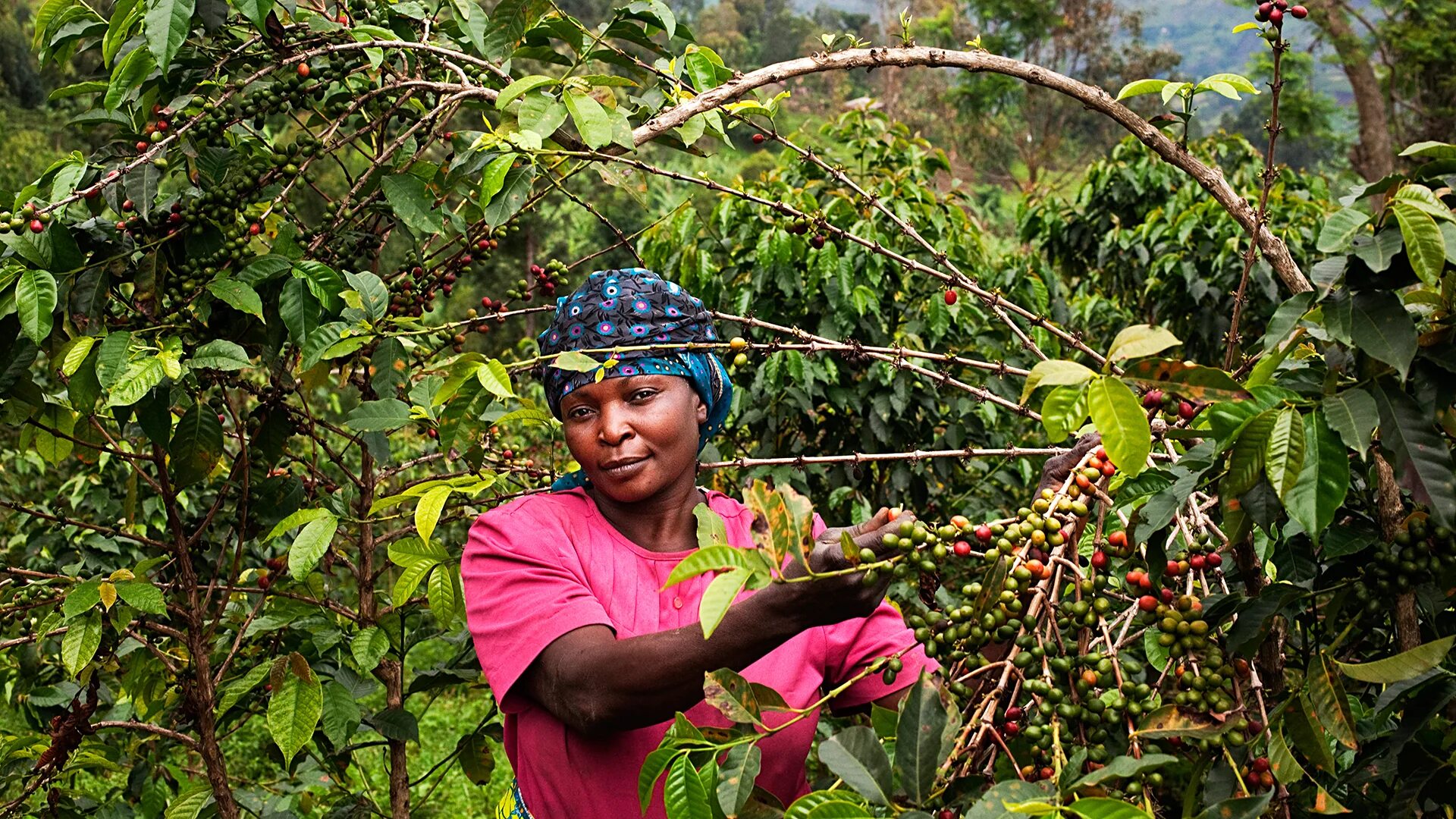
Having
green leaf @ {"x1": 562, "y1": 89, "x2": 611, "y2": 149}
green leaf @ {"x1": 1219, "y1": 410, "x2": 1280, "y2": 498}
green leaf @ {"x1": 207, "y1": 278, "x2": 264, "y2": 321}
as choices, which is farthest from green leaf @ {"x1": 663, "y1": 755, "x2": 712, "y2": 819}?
green leaf @ {"x1": 207, "y1": 278, "x2": 264, "y2": 321}

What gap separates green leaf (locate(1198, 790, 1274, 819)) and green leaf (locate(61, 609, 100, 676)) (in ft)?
6.25

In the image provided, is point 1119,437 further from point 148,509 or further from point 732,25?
point 732,25

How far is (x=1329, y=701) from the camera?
1.15m

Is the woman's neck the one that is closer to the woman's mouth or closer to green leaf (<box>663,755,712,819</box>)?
the woman's mouth

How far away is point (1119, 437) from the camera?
1.07 metres

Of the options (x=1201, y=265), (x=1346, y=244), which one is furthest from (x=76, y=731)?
(x=1201, y=265)

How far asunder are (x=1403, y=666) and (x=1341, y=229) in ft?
1.42

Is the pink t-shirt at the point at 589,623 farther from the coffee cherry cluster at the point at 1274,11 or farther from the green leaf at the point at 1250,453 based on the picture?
the coffee cherry cluster at the point at 1274,11

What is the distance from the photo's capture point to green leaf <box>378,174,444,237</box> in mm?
2227

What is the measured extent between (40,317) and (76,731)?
0.84 metres

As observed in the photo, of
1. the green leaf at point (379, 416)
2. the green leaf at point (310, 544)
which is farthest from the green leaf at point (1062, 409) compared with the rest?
Result: the green leaf at point (310, 544)

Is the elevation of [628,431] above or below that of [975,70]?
below

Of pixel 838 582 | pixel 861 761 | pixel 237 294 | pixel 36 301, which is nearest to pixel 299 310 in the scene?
pixel 237 294

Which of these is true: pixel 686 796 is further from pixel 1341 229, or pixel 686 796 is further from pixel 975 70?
pixel 975 70
